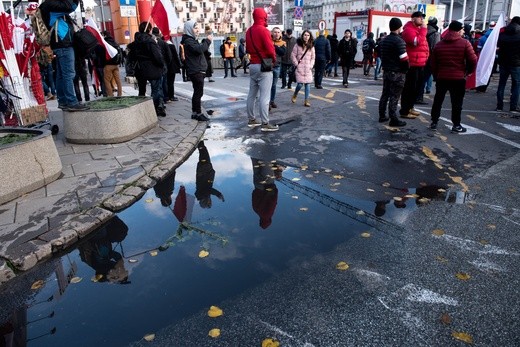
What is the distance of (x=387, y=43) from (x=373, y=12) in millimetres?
16506

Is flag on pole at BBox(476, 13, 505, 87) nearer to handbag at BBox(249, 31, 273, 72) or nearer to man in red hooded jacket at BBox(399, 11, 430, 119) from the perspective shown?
man in red hooded jacket at BBox(399, 11, 430, 119)

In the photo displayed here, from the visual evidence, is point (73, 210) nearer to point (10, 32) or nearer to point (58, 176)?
point (58, 176)

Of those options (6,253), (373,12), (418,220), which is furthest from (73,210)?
(373,12)

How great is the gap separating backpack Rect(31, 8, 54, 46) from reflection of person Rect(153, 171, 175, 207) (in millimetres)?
3073

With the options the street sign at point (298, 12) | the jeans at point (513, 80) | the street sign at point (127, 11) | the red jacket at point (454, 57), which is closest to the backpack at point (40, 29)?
the red jacket at point (454, 57)

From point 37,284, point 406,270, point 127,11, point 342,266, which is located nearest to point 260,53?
point 342,266

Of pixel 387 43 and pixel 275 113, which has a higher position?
pixel 387 43

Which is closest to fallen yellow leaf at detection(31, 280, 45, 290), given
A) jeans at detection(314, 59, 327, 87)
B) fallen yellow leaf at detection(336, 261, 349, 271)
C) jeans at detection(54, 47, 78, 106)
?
fallen yellow leaf at detection(336, 261, 349, 271)

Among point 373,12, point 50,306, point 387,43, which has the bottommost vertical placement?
point 50,306

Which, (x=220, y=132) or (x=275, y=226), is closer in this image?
(x=275, y=226)

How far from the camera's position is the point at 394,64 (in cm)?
772

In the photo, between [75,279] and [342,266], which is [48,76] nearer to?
[75,279]

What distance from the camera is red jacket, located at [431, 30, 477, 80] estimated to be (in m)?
7.01

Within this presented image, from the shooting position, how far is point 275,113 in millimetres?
9953
